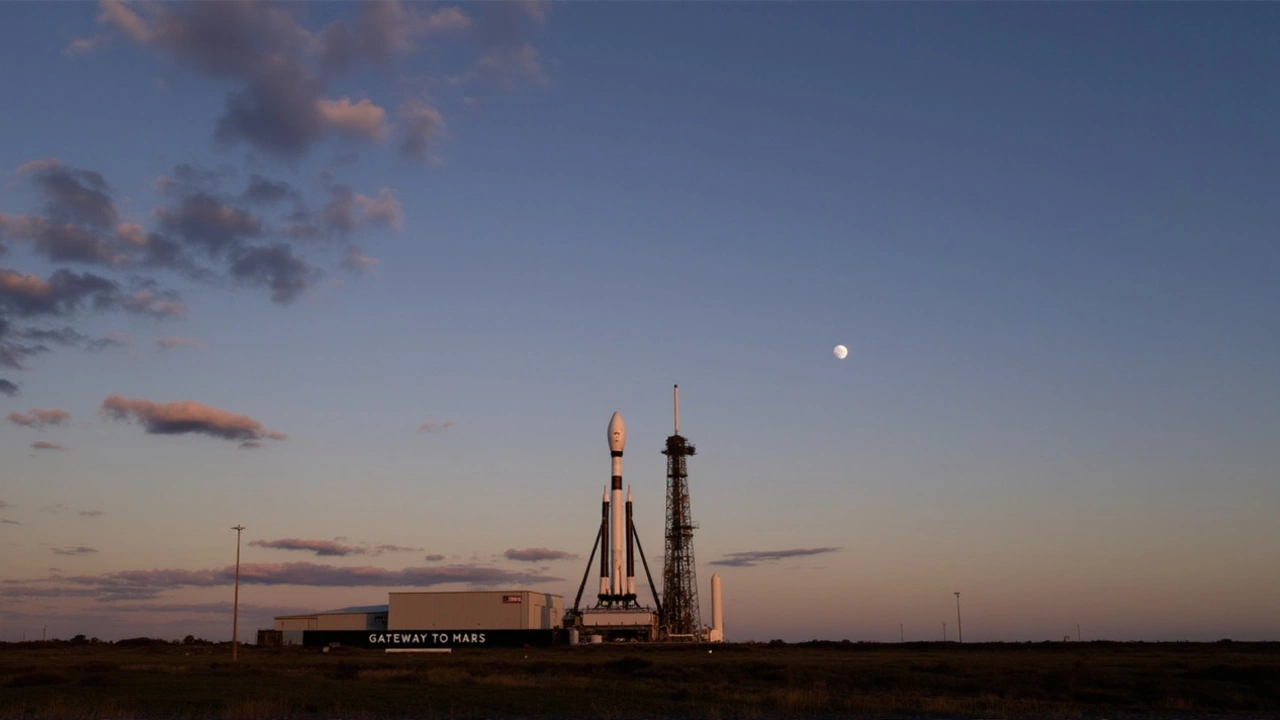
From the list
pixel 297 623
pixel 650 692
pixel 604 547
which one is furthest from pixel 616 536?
pixel 650 692

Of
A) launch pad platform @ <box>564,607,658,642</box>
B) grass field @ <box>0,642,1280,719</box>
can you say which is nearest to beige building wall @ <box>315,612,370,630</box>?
launch pad platform @ <box>564,607,658,642</box>

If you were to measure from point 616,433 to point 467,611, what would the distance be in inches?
929

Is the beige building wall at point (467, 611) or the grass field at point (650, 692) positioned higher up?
the beige building wall at point (467, 611)

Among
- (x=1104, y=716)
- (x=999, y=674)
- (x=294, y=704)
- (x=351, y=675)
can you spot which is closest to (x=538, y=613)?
(x=351, y=675)

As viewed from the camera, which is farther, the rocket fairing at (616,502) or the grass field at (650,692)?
the rocket fairing at (616,502)

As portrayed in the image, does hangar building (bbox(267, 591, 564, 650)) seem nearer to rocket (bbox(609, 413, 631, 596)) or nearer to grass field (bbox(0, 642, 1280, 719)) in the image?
rocket (bbox(609, 413, 631, 596))

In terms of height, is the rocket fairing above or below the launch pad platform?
above

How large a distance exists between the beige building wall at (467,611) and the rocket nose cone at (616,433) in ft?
56.4

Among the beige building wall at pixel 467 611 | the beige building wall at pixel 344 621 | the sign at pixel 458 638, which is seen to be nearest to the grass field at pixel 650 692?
the sign at pixel 458 638

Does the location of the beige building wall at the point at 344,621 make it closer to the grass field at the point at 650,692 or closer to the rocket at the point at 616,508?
the rocket at the point at 616,508

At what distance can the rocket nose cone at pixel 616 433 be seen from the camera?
4454 inches

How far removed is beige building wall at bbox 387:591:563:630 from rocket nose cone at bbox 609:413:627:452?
17.2 meters

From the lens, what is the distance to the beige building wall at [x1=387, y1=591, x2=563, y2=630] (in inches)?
4328

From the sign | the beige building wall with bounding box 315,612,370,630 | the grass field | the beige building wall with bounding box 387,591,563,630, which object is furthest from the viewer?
the beige building wall with bounding box 315,612,370,630
